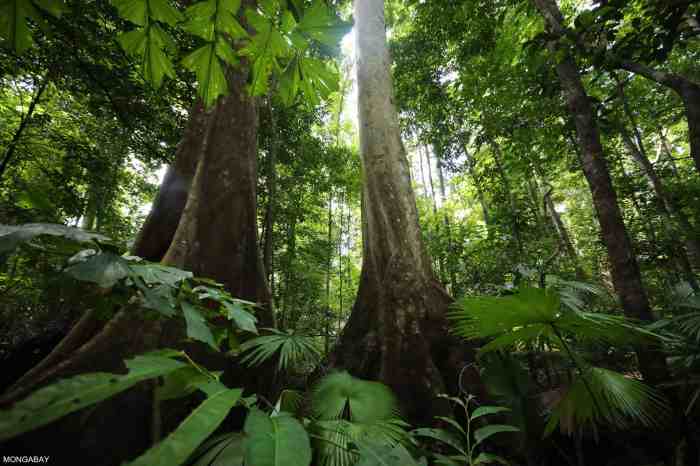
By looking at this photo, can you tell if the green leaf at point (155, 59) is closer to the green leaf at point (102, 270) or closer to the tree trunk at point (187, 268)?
the green leaf at point (102, 270)

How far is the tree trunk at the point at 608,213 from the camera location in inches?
84.2

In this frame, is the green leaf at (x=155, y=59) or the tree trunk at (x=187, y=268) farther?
the tree trunk at (x=187, y=268)

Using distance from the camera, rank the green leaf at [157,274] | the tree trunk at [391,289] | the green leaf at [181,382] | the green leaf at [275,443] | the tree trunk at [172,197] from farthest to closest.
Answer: the tree trunk at [172,197] < the tree trunk at [391,289] < the green leaf at [157,274] < the green leaf at [181,382] < the green leaf at [275,443]

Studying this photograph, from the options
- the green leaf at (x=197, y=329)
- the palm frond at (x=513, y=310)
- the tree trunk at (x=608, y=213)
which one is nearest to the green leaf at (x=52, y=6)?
the green leaf at (x=197, y=329)

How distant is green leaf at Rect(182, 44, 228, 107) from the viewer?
33.8 inches

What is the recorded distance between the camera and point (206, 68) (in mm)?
874

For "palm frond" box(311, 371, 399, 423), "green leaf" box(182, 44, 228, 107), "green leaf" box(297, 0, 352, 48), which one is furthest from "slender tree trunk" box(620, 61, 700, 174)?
"green leaf" box(182, 44, 228, 107)

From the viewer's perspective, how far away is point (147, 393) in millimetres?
1786

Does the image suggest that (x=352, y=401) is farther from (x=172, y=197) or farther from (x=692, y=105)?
(x=692, y=105)

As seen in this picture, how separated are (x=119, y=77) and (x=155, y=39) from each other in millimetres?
3534

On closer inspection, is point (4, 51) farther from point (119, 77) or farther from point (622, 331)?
point (622, 331)

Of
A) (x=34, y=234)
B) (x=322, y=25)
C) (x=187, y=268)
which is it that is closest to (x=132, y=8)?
(x=322, y=25)

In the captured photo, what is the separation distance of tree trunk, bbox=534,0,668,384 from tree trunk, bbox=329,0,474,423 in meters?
1.43

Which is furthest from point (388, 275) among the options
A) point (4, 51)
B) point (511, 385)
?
point (4, 51)
